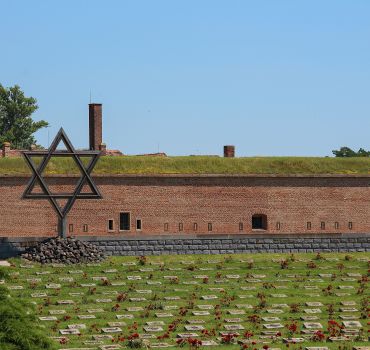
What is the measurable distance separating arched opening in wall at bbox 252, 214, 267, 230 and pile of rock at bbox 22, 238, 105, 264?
34.8 feet

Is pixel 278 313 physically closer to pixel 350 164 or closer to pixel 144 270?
pixel 144 270

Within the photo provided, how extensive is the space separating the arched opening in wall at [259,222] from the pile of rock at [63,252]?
1060cm

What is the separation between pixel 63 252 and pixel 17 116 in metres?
40.2

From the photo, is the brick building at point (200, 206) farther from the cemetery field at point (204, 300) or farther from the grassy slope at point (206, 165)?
the cemetery field at point (204, 300)

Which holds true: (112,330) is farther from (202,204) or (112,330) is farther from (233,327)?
(202,204)

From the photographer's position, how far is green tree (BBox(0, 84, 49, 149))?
2876 inches

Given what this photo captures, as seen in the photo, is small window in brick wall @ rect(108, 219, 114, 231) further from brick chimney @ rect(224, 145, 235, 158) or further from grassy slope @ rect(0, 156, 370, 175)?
brick chimney @ rect(224, 145, 235, 158)

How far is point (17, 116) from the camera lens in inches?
2906

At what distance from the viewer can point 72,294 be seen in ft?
97.1

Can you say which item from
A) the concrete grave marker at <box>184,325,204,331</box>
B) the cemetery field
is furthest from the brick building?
the concrete grave marker at <box>184,325,204,331</box>

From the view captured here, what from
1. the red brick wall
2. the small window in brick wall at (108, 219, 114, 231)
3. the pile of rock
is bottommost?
the pile of rock

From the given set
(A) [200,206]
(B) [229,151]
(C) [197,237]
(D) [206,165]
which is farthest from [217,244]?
(B) [229,151]

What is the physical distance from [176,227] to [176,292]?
1319 centimetres

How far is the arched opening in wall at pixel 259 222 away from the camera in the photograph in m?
44.5
